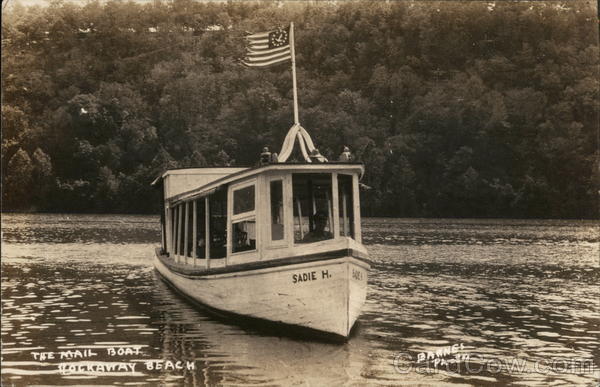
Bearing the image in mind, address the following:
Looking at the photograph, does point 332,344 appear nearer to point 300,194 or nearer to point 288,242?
point 288,242

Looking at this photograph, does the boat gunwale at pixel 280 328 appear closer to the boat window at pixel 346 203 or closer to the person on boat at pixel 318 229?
the person on boat at pixel 318 229

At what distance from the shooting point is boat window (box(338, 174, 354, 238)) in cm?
1622

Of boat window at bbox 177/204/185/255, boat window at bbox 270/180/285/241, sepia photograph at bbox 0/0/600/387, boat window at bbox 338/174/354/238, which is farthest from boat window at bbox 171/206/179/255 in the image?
boat window at bbox 338/174/354/238

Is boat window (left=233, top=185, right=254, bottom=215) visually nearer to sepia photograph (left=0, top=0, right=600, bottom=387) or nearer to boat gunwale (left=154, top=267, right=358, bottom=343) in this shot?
sepia photograph (left=0, top=0, right=600, bottom=387)

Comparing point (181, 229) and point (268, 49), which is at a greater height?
point (268, 49)

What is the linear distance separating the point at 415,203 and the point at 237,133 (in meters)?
17.2

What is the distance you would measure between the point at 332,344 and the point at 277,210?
3.25 meters

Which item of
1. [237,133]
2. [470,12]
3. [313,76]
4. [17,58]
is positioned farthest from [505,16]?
[17,58]

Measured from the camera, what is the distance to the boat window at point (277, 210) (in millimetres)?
15727

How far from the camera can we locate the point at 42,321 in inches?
693

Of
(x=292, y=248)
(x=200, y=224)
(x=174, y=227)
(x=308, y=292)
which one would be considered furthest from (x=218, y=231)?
(x=174, y=227)

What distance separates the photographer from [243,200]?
1633 cm

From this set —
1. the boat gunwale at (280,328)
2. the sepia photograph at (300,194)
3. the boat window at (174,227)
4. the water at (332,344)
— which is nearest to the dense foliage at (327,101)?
the sepia photograph at (300,194)

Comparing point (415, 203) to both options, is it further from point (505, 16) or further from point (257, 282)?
point (257, 282)
